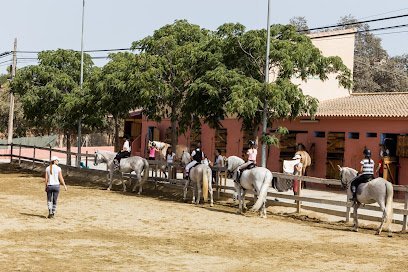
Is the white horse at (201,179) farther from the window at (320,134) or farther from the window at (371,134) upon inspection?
the window at (320,134)

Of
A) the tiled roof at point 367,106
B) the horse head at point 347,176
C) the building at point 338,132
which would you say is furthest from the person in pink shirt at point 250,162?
the tiled roof at point 367,106

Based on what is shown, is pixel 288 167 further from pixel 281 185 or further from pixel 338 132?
pixel 338 132

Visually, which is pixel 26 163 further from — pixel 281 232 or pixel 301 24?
pixel 301 24

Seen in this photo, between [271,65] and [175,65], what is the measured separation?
4.71 meters

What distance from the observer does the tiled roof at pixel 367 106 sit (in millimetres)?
28033

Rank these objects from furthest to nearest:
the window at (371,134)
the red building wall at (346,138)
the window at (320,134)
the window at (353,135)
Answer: the window at (320,134), the window at (353,135), the window at (371,134), the red building wall at (346,138)

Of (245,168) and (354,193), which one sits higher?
(245,168)

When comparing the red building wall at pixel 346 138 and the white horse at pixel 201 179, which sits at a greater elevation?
the red building wall at pixel 346 138

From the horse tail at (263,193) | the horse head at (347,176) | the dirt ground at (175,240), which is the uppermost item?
the horse head at (347,176)

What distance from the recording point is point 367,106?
30.6m

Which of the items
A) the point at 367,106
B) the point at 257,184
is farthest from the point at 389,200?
the point at 367,106

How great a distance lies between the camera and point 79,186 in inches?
1128

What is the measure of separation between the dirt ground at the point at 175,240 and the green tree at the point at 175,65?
598cm

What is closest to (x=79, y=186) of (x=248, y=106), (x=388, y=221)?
(x=248, y=106)
